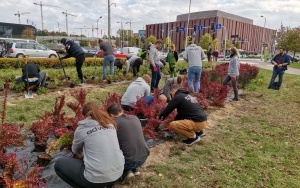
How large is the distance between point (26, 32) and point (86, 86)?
65.7m

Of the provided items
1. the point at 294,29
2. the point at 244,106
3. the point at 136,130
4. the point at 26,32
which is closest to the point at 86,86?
the point at 244,106

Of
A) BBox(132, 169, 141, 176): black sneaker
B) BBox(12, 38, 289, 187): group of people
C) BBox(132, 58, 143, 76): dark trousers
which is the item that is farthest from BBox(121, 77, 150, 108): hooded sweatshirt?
BBox(132, 58, 143, 76): dark trousers

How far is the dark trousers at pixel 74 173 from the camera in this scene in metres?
3.00

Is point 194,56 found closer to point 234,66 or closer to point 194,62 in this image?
point 194,62

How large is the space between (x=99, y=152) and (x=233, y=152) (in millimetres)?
2821

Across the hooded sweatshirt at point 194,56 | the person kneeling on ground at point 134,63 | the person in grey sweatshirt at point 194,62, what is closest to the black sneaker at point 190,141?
the person in grey sweatshirt at point 194,62

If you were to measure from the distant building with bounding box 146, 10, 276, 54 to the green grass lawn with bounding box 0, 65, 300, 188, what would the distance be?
7234cm

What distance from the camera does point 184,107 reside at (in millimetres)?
4914

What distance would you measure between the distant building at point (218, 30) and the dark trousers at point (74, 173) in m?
76.6

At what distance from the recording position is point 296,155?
16.1ft

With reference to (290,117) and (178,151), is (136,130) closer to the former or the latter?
(178,151)

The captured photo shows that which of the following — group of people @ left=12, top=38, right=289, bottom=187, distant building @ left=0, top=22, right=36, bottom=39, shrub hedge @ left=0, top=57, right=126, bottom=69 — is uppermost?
distant building @ left=0, top=22, right=36, bottom=39

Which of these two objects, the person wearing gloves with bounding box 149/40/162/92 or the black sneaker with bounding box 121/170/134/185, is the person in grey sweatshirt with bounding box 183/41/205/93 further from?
the black sneaker with bounding box 121/170/134/185

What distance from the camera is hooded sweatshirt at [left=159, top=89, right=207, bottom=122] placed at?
190 inches
